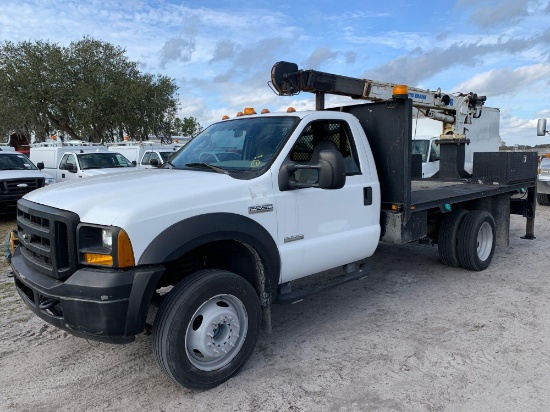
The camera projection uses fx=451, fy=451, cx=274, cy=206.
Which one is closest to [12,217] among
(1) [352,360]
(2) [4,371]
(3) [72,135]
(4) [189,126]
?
(2) [4,371]

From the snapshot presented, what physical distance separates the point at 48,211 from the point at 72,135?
30948 millimetres

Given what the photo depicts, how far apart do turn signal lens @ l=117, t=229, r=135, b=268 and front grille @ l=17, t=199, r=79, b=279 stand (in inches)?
14.5

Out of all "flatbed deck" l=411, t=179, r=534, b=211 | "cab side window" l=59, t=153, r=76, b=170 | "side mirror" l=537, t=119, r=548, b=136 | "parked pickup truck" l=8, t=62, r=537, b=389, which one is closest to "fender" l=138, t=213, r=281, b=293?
"parked pickup truck" l=8, t=62, r=537, b=389

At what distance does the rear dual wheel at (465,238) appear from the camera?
19.4 feet

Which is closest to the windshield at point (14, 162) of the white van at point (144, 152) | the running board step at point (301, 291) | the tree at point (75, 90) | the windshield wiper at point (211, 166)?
the white van at point (144, 152)

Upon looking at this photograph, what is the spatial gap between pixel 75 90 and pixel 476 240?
27.3 metres

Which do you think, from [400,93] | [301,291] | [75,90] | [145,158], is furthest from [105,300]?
[75,90]

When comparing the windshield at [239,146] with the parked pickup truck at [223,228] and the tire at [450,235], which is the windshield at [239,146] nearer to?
the parked pickup truck at [223,228]

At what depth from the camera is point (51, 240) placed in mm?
3049

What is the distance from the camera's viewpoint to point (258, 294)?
3717 millimetres

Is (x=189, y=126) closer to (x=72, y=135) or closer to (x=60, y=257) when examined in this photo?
(x=72, y=135)

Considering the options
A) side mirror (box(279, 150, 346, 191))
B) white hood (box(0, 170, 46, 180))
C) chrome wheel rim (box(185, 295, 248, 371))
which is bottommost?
chrome wheel rim (box(185, 295, 248, 371))

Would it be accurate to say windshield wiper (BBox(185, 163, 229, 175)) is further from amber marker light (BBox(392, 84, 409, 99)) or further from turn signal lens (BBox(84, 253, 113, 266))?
amber marker light (BBox(392, 84, 409, 99))

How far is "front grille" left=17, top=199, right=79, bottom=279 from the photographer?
9.72 feet
